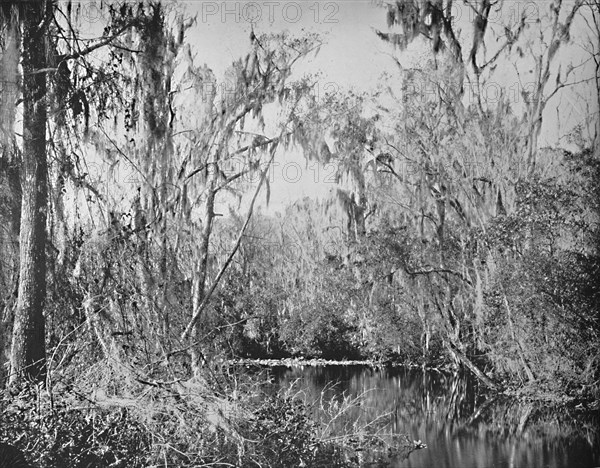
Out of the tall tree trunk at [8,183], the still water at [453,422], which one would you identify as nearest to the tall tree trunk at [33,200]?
the tall tree trunk at [8,183]

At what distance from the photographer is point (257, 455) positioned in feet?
11.0

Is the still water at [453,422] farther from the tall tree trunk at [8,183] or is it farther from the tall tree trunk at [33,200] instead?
the tall tree trunk at [8,183]

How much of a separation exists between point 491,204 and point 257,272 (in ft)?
4.94

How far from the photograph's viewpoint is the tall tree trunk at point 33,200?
11.5 ft

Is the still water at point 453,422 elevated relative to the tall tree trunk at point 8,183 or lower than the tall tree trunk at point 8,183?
lower

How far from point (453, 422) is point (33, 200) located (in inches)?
99.5

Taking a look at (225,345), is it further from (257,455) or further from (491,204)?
(491,204)

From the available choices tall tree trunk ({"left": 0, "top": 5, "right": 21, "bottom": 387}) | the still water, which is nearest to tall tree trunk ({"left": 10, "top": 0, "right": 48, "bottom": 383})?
tall tree trunk ({"left": 0, "top": 5, "right": 21, "bottom": 387})

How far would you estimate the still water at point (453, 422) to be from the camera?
3.68 m

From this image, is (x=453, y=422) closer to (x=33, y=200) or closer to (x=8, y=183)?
(x=33, y=200)

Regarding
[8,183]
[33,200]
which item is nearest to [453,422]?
[33,200]

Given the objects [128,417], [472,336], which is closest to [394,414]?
[472,336]

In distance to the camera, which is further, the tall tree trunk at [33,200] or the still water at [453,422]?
the still water at [453,422]

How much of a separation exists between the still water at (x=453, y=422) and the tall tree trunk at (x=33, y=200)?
122 cm
